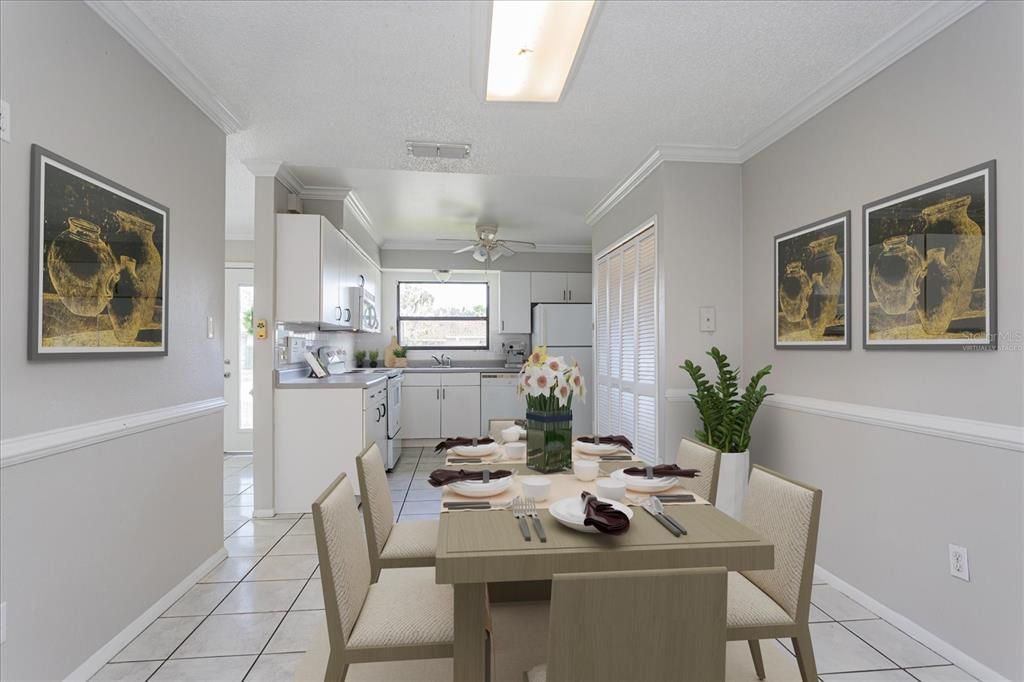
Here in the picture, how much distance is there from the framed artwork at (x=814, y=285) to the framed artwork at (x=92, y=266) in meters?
3.14

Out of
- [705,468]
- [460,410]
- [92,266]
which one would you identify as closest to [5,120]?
[92,266]

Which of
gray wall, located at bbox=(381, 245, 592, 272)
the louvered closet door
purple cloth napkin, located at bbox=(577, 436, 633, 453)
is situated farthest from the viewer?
gray wall, located at bbox=(381, 245, 592, 272)

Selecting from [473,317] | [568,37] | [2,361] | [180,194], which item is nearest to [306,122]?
[180,194]

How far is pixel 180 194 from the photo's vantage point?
2.51 metres

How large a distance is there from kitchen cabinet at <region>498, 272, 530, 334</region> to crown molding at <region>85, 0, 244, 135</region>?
4.13m

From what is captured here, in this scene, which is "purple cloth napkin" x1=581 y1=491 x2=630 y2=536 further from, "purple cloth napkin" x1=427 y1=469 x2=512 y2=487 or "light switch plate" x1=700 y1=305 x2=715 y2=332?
"light switch plate" x1=700 y1=305 x2=715 y2=332

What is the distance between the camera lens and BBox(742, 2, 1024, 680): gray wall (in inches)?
69.1

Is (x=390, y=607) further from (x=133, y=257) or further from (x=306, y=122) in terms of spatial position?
(x=306, y=122)

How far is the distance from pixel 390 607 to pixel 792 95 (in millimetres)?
2908

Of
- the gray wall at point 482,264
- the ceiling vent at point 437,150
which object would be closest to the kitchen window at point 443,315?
the gray wall at point 482,264

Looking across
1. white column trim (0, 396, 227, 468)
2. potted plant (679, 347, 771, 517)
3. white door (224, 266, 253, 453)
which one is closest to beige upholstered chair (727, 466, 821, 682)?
potted plant (679, 347, 771, 517)

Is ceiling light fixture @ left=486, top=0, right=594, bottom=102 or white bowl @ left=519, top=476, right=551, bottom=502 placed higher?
ceiling light fixture @ left=486, top=0, right=594, bottom=102

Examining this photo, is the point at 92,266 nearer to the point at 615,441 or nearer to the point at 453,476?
the point at 453,476

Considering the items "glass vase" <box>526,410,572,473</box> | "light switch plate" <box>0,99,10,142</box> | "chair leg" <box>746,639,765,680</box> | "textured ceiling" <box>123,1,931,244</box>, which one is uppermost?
"textured ceiling" <box>123,1,931,244</box>
